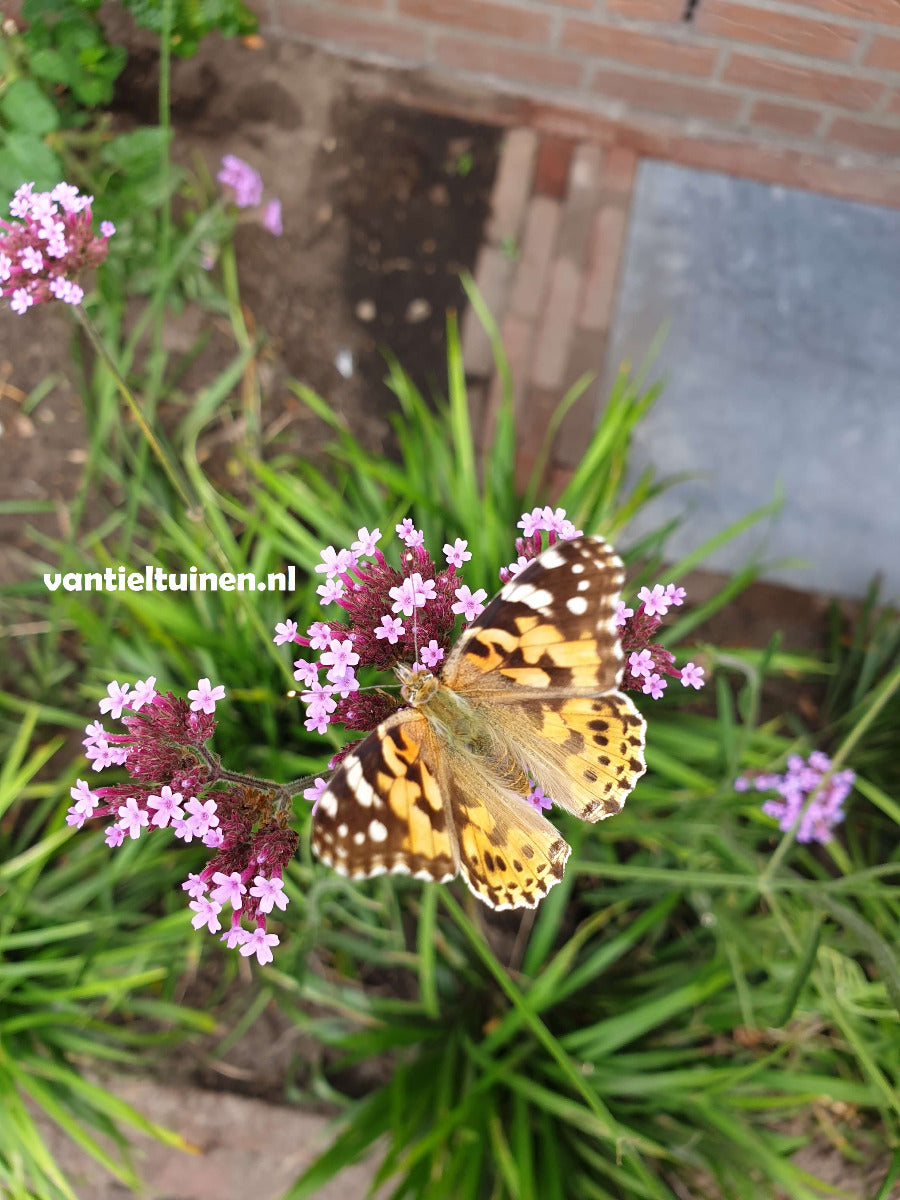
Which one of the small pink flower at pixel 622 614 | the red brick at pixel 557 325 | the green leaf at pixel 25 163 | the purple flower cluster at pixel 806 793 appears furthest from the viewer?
the red brick at pixel 557 325

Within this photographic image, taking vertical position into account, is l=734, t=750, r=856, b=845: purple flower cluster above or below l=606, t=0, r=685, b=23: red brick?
below

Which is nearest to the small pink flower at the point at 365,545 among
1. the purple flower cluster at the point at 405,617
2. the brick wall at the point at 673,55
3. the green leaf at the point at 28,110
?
the purple flower cluster at the point at 405,617

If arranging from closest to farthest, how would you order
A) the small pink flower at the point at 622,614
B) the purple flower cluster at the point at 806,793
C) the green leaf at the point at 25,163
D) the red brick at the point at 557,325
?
the small pink flower at the point at 622,614
the green leaf at the point at 25,163
the purple flower cluster at the point at 806,793
the red brick at the point at 557,325

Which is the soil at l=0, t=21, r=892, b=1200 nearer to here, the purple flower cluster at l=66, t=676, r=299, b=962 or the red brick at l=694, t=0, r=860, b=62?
the red brick at l=694, t=0, r=860, b=62

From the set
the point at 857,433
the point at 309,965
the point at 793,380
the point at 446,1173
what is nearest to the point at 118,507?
the point at 309,965

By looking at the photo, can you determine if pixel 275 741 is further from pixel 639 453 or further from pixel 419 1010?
pixel 639 453

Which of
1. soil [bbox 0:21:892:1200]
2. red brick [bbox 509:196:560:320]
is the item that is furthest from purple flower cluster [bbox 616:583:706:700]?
red brick [bbox 509:196:560:320]

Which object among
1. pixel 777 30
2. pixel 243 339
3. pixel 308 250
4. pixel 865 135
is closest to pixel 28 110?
pixel 243 339

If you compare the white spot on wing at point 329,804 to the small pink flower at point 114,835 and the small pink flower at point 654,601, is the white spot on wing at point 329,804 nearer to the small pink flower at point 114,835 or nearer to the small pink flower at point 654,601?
the small pink flower at point 114,835
